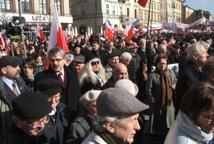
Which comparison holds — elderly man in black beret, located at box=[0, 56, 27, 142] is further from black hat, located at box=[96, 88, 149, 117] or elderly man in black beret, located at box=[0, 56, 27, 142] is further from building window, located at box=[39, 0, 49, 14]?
building window, located at box=[39, 0, 49, 14]

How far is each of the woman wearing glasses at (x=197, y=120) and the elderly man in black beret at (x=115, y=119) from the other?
0.36 m

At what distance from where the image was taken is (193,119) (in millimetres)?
2764

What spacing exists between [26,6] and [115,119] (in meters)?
49.1

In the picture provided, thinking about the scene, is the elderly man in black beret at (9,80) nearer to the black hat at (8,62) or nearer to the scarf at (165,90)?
the black hat at (8,62)

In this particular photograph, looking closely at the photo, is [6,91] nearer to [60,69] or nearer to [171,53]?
[60,69]

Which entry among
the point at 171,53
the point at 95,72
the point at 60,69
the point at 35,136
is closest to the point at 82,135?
the point at 35,136

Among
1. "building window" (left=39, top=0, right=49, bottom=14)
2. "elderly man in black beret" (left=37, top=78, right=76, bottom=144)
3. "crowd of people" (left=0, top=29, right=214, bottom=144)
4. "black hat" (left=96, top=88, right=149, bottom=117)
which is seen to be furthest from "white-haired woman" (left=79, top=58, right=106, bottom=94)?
"building window" (left=39, top=0, right=49, bottom=14)

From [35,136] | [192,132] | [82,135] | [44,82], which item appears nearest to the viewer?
[192,132]

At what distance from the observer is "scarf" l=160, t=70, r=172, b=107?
20.6ft

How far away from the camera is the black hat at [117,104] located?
2.50 metres

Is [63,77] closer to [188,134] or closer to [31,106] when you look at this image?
[31,106]

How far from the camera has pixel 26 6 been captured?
5006cm

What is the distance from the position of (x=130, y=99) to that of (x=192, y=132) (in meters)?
0.49

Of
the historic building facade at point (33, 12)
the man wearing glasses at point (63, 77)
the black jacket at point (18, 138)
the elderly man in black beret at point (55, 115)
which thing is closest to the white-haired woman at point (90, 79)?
the man wearing glasses at point (63, 77)
